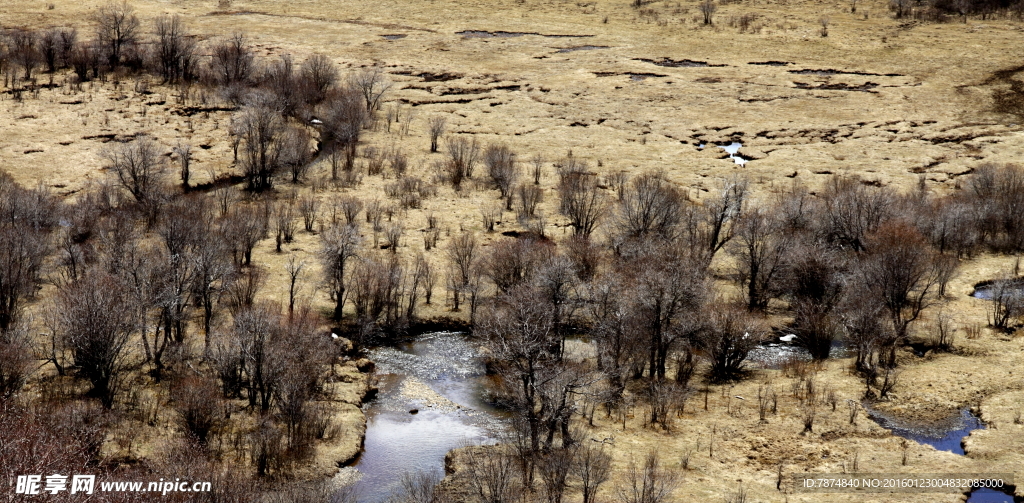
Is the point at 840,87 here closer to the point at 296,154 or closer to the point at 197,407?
the point at 296,154

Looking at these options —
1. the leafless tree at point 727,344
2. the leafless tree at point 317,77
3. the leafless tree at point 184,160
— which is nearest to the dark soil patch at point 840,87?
the leafless tree at point 317,77

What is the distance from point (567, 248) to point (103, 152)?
27.4 metres

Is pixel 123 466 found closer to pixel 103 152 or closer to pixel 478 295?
pixel 478 295

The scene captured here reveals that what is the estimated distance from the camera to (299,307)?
1577 inches

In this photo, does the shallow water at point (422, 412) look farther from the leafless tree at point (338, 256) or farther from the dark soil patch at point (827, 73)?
the dark soil patch at point (827, 73)

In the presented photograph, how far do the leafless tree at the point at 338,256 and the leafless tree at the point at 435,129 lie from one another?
1940 cm

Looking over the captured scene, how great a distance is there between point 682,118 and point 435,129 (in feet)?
57.4

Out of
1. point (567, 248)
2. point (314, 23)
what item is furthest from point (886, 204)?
point (314, 23)

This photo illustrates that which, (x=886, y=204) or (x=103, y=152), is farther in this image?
(x=103, y=152)

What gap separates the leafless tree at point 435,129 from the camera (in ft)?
200

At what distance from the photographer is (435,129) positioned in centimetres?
6209

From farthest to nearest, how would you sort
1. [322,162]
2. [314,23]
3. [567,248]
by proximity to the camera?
[314,23]
[322,162]
[567,248]

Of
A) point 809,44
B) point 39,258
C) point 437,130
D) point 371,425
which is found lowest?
point 371,425

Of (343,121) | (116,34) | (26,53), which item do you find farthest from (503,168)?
(116,34)
